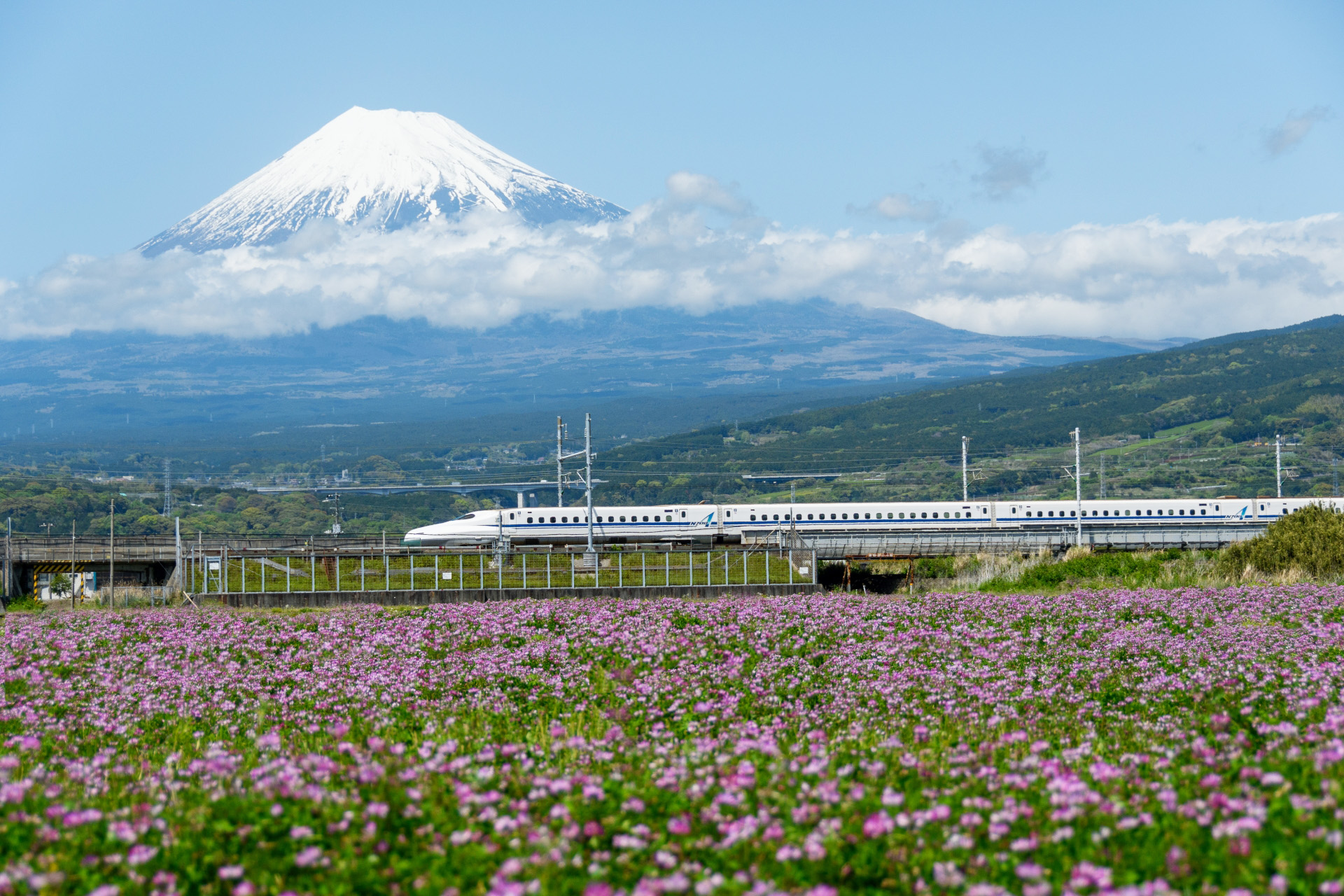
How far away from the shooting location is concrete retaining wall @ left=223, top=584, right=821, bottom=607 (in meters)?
35.3

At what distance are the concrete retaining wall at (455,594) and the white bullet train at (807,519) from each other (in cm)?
3533

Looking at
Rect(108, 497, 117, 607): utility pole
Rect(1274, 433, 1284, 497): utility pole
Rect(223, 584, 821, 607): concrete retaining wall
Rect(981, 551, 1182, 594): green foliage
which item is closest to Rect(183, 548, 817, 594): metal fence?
Rect(223, 584, 821, 607): concrete retaining wall

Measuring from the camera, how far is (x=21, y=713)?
50.0ft

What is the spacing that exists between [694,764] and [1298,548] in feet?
98.4

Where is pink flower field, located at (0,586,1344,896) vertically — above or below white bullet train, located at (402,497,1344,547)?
above

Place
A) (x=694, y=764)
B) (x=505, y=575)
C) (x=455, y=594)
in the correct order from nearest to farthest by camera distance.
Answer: (x=694, y=764) < (x=455, y=594) < (x=505, y=575)

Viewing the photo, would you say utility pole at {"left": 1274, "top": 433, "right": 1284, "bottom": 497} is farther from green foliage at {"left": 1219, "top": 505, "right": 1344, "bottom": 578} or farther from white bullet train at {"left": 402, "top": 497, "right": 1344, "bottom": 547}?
green foliage at {"left": 1219, "top": 505, "right": 1344, "bottom": 578}

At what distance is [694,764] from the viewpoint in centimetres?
1011

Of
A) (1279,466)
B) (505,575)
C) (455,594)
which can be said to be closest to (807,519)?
(505,575)

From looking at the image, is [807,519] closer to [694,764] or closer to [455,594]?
Answer: [455,594]

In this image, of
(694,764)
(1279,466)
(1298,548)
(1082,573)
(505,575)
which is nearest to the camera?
(694,764)

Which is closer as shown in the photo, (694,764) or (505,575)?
(694,764)

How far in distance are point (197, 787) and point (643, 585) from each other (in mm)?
25755

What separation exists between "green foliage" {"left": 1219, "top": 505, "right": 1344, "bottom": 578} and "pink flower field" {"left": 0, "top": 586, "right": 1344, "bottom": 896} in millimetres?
13815
